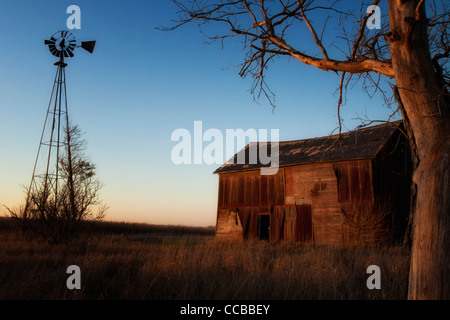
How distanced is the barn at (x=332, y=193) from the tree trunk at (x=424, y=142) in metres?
10.3

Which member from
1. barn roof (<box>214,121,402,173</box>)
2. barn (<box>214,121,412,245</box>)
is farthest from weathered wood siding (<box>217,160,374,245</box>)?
barn roof (<box>214,121,402,173</box>)

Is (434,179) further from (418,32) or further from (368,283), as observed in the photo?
(368,283)

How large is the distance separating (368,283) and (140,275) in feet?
14.5

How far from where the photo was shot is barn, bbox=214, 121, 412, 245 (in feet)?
52.4

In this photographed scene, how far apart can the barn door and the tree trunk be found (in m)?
14.7

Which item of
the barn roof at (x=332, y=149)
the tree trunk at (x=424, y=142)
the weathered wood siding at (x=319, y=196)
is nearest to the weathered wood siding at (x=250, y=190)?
Answer: the barn roof at (x=332, y=149)

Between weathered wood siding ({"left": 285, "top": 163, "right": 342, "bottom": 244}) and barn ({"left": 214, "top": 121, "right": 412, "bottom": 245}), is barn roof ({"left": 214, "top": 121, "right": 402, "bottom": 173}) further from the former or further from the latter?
weathered wood siding ({"left": 285, "top": 163, "right": 342, "bottom": 244})

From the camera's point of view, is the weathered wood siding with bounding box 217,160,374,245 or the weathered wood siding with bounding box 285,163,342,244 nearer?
the weathered wood siding with bounding box 217,160,374,245

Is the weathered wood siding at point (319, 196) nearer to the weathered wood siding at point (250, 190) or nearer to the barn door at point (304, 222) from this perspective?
the barn door at point (304, 222)

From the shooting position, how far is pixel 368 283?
6098 mm

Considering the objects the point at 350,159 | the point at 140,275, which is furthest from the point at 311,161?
the point at 140,275

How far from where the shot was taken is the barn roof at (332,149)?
17.1 m

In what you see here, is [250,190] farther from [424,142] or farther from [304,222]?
[424,142]

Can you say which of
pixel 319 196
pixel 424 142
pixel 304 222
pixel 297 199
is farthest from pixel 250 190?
pixel 424 142
